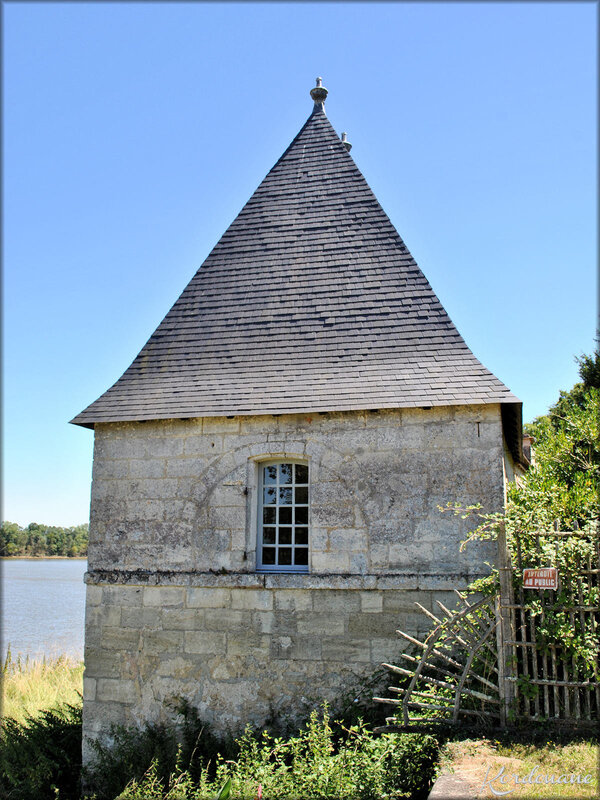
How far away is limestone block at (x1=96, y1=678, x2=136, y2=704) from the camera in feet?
24.2

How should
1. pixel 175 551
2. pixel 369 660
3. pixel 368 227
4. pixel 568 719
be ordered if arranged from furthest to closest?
pixel 368 227
pixel 175 551
pixel 369 660
pixel 568 719

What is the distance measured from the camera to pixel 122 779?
6840 mm

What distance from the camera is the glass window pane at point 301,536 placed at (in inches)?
293

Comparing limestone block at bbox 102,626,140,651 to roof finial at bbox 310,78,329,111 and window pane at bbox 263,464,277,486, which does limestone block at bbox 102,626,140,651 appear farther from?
roof finial at bbox 310,78,329,111

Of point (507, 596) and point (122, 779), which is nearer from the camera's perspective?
point (507, 596)

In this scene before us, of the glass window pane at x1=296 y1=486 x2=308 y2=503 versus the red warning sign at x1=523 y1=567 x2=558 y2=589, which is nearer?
the red warning sign at x1=523 y1=567 x2=558 y2=589

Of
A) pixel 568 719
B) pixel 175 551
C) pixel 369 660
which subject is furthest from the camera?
pixel 175 551

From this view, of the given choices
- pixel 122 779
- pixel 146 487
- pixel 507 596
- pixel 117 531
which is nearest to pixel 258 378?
pixel 146 487

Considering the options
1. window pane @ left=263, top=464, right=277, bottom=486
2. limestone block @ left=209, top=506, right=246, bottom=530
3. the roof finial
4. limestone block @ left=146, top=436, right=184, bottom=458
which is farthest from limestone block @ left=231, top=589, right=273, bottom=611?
the roof finial

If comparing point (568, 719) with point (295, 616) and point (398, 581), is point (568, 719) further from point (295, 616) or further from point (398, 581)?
point (295, 616)

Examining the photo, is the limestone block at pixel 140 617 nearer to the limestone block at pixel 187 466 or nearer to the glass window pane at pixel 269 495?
the limestone block at pixel 187 466

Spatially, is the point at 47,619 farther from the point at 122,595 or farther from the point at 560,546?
the point at 560,546

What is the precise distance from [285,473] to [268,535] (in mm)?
751

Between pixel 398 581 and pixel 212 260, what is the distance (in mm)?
5117
